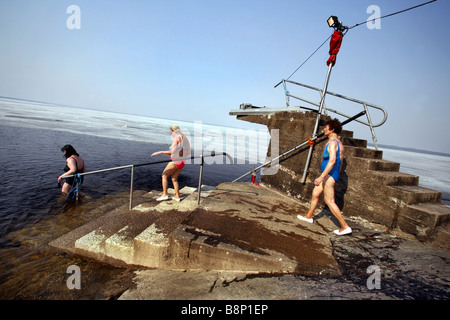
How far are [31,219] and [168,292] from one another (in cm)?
498

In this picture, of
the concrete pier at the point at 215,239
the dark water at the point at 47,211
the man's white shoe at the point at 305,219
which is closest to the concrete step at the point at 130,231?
the concrete pier at the point at 215,239

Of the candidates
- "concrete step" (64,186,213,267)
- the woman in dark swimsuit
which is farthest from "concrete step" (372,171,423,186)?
the woman in dark swimsuit

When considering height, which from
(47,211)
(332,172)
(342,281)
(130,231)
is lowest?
(47,211)

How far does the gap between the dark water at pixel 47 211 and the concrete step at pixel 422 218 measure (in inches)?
181

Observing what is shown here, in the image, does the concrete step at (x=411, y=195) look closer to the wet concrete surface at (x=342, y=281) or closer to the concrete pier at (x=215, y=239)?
the wet concrete surface at (x=342, y=281)

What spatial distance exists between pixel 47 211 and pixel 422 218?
8.38 metres

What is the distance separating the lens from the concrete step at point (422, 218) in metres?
3.12

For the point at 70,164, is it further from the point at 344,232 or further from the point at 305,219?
the point at 344,232

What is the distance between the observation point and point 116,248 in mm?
3139

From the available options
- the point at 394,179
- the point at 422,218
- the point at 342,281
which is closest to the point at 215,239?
the point at 342,281

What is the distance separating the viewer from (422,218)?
10.5 ft

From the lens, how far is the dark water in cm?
293
